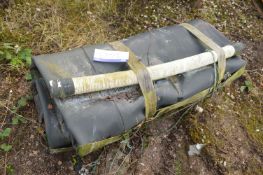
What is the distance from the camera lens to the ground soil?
6.51 ft

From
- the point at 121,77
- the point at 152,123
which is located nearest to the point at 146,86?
the point at 121,77

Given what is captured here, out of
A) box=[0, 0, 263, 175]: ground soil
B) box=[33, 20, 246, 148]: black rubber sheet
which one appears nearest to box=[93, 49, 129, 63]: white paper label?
box=[33, 20, 246, 148]: black rubber sheet

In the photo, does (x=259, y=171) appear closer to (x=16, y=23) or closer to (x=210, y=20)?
(x=210, y=20)

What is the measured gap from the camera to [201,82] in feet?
6.47

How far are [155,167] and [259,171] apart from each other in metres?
0.72

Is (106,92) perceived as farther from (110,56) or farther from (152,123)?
(152,123)

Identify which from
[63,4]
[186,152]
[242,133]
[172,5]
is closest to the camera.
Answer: [186,152]

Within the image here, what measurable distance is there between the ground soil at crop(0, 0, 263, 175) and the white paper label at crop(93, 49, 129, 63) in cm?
49

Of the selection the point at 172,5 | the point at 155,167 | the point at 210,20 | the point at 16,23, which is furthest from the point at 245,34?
the point at 16,23

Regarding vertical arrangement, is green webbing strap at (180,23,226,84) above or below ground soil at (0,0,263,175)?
above

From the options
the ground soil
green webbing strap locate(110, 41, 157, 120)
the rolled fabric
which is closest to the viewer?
the rolled fabric

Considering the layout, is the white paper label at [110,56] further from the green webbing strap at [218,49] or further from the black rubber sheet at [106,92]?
the green webbing strap at [218,49]

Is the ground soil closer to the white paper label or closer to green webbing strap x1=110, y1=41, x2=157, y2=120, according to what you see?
green webbing strap x1=110, y1=41, x2=157, y2=120

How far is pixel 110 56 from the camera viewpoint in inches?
71.8
